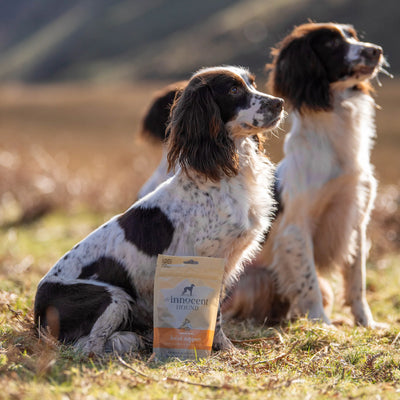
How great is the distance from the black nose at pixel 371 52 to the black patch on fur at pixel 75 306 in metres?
2.51

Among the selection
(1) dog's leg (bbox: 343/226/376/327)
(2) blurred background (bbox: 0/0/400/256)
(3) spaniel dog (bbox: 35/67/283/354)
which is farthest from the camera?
(2) blurred background (bbox: 0/0/400/256)

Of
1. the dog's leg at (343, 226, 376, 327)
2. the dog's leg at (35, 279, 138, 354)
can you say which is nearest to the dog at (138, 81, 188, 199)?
the dog's leg at (35, 279, 138, 354)

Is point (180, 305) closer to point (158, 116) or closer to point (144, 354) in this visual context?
point (144, 354)

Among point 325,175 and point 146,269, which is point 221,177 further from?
point 325,175

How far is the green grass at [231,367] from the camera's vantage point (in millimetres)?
2631

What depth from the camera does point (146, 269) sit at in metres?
3.45

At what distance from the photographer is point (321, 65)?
432cm

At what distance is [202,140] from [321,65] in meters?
1.45

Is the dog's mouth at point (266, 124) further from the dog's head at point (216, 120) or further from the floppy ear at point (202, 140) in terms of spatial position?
the floppy ear at point (202, 140)

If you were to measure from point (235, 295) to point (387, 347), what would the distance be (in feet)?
4.32

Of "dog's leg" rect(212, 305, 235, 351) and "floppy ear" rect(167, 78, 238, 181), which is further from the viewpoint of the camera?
"dog's leg" rect(212, 305, 235, 351)

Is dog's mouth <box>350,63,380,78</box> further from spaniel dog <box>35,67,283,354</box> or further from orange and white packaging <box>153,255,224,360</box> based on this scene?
orange and white packaging <box>153,255,224,360</box>

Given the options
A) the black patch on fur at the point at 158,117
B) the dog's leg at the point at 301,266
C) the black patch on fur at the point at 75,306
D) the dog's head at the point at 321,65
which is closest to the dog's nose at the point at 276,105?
the dog's head at the point at 321,65

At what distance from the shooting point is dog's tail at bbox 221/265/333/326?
4.57 m
